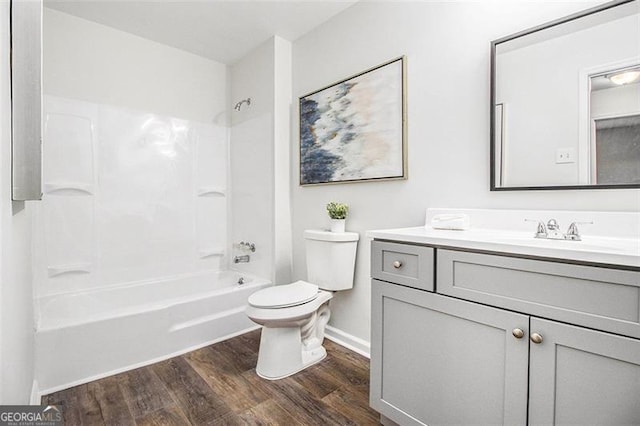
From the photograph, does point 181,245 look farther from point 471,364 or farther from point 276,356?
point 471,364

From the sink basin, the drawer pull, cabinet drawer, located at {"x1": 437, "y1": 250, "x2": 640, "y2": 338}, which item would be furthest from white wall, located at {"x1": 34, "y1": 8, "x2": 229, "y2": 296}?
the drawer pull

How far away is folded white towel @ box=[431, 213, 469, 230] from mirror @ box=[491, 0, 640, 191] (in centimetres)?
22

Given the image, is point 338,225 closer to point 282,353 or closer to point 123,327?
point 282,353

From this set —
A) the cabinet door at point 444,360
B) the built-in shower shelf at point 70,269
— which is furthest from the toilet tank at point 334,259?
the built-in shower shelf at point 70,269

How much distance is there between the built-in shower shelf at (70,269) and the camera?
2.27 meters

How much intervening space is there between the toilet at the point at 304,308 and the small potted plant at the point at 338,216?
6 centimetres

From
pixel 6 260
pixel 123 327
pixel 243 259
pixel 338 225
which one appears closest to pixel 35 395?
pixel 123 327

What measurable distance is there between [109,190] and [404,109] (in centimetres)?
233

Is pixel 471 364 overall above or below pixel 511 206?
below

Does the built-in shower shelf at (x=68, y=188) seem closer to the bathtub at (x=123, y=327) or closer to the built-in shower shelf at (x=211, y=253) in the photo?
the bathtub at (x=123, y=327)

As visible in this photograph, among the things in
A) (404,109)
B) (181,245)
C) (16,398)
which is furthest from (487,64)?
(181,245)

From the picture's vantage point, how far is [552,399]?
3.02 ft

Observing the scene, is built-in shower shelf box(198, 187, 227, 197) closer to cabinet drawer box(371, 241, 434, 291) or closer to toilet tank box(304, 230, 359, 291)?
toilet tank box(304, 230, 359, 291)

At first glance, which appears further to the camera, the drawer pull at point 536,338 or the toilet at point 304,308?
the toilet at point 304,308
